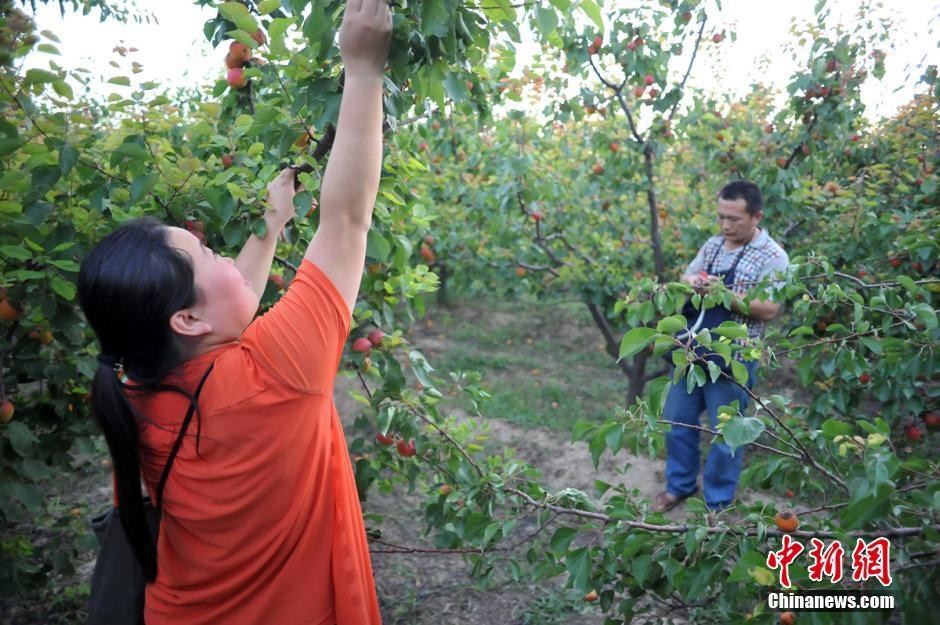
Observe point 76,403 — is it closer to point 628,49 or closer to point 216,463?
point 216,463

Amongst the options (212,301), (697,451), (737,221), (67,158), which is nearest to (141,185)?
(67,158)

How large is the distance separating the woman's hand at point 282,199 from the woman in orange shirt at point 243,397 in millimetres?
453

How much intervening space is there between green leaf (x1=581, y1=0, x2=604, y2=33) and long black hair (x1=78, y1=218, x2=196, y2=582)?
966 mm

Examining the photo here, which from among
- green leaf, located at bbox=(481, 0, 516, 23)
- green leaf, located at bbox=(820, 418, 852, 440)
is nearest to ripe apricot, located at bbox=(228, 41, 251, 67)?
green leaf, located at bbox=(481, 0, 516, 23)

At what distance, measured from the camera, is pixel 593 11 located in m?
1.50

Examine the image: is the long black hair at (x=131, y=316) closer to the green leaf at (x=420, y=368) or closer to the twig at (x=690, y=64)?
the green leaf at (x=420, y=368)

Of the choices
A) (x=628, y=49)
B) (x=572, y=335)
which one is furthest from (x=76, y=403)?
(x=572, y=335)

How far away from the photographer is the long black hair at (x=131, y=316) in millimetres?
1160

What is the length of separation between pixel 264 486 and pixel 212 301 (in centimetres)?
34

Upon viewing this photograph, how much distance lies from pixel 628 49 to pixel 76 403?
343 cm

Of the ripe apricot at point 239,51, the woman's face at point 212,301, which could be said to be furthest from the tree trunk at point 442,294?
the woman's face at point 212,301

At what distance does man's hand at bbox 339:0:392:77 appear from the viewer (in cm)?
118

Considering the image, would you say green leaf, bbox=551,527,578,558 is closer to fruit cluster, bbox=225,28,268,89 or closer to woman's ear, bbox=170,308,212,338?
Result: woman's ear, bbox=170,308,212,338

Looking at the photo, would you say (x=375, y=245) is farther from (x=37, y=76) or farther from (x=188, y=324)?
(x=37, y=76)
